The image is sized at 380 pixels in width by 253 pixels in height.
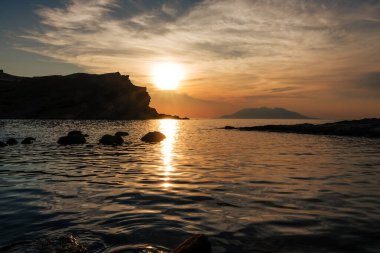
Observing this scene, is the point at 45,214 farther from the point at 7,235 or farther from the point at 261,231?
the point at 261,231

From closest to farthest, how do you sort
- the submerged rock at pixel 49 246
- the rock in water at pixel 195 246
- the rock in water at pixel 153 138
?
the rock in water at pixel 195 246 → the submerged rock at pixel 49 246 → the rock in water at pixel 153 138

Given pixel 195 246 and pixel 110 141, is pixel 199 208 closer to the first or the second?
pixel 195 246

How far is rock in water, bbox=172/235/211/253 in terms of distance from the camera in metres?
5.54

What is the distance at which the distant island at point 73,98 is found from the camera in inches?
6683

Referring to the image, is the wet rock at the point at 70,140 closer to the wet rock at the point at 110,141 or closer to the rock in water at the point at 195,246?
the wet rock at the point at 110,141

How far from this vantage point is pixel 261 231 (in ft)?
25.8

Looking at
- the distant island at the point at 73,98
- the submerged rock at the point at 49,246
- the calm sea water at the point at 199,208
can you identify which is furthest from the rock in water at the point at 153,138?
the distant island at the point at 73,98

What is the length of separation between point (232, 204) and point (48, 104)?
18167cm

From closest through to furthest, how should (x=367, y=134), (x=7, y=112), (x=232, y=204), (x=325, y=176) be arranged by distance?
(x=232, y=204) → (x=325, y=176) → (x=367, y=134) → (x=7, y=112)

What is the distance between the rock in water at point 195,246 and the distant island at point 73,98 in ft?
576

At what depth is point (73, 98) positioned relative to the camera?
178125 millimetres

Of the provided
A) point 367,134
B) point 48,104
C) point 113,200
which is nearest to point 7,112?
point 48,104

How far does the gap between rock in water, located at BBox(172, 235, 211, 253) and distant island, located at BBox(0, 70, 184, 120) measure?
17552 centimetres

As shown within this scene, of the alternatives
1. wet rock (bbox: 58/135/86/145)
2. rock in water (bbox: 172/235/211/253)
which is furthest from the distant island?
rock in water (bbox: 172/235/211/253)
